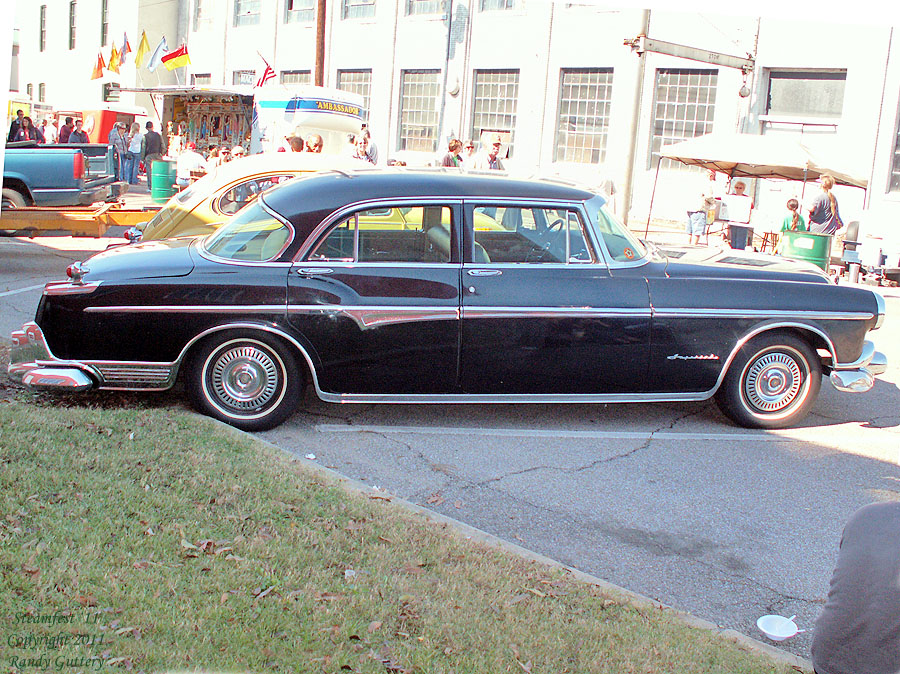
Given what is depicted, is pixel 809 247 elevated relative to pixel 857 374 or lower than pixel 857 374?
elevated

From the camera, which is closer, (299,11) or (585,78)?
(585,78)

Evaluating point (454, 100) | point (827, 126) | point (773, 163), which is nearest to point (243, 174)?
point (773, 163)

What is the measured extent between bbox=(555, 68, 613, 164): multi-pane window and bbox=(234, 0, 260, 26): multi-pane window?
15.6 meters

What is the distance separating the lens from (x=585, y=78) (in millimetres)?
24750

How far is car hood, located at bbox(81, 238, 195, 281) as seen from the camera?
19.9 feet

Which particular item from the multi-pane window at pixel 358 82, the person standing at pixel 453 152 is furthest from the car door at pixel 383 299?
the multi-pane window at pixel 358 82

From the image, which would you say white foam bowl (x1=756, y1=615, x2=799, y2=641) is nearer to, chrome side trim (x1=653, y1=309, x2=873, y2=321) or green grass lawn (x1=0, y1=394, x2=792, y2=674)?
green grass lawn (x1=0, y1=394, x2=792, y2=674)

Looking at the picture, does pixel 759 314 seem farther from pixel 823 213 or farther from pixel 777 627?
pixel 823 213

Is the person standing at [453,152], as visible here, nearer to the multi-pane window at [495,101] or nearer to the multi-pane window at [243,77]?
the multi-pane window at [495,101]

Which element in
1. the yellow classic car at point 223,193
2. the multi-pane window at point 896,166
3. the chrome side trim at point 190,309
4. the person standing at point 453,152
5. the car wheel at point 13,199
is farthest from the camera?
the multi-pane window at point 896,166

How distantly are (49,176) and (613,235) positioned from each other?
33.6 feet

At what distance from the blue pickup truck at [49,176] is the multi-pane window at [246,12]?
23.1 metres

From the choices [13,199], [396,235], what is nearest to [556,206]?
[396,235]

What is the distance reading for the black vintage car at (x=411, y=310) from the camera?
6.04 meters
